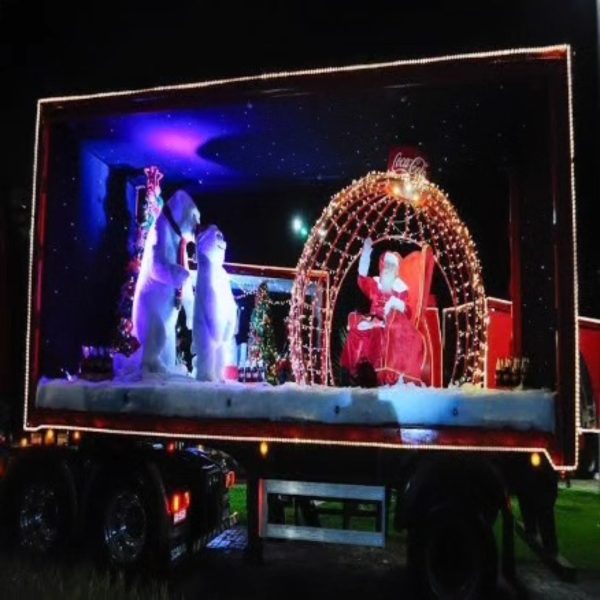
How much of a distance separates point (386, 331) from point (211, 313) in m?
1.76

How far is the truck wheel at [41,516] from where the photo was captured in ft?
23.4

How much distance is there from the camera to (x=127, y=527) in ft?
23.0

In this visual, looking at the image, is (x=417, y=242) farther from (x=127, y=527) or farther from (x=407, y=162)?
(x=127, y=527)

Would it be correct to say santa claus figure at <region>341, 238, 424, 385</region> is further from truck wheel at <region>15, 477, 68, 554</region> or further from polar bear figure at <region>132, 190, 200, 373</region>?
truck wheel at <region>15, 477, 68, 554</region>

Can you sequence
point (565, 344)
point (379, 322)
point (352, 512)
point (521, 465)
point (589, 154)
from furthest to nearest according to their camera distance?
point (589, 154)
point (379, 322)
point (352, 512)
point (521, 465)
point (565, 344)

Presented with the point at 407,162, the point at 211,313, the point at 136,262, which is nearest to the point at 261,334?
the point at 136,262

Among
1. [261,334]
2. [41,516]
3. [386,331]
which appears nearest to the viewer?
[41,516]

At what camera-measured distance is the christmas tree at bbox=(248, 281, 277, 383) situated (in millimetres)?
9345

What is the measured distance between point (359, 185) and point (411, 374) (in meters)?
1.93

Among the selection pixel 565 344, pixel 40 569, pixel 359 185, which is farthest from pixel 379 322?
pixel 40 569

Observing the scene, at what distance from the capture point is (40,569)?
6.16 m

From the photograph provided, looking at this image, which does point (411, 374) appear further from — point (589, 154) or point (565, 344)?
point (589, 154)

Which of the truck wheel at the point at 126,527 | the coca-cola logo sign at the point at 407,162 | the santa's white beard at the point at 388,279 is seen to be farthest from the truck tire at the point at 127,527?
the coca-cola logo sign at the point at 407,162

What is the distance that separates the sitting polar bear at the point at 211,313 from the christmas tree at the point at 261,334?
1.53m
